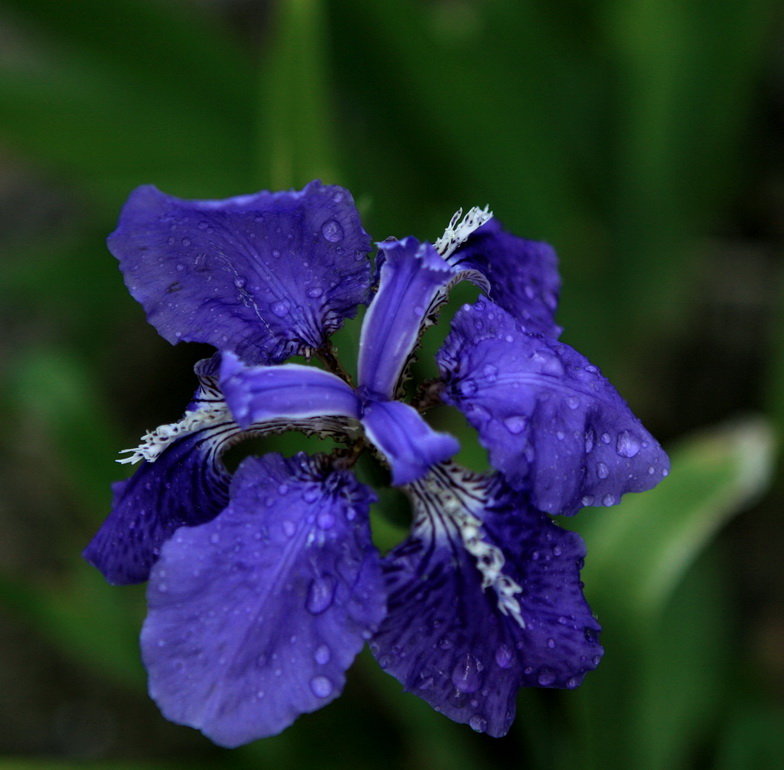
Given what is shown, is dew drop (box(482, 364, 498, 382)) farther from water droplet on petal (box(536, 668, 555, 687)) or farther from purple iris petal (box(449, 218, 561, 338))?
water droplet on petal (box(536, 668, 555, 687))

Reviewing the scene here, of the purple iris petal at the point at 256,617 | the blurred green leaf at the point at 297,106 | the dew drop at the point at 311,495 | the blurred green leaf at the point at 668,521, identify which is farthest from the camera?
the blurred green leaf at the point at 297,106

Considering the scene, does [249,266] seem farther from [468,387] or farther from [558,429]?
[558,429]

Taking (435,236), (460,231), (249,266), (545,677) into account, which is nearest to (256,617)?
(545,677)

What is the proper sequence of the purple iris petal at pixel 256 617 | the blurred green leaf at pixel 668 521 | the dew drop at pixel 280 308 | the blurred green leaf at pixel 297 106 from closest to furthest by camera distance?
the purple iris petal at pixel 256 617 → the dew drop at pixel 280 308 → the blurred green leaf at pixel 668 521 → the blurred green leaf at pixel 297 106

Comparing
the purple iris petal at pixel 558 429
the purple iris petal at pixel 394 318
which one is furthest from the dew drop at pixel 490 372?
the purple iris petal at pixel 394 318

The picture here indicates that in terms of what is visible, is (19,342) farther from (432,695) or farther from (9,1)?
(432,695)

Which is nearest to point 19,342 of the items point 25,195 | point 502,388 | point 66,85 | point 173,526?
point 25,195

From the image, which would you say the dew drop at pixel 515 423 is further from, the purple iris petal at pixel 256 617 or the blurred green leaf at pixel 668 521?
the blurred green leaf at pixel 668 521
